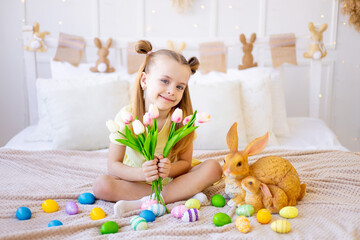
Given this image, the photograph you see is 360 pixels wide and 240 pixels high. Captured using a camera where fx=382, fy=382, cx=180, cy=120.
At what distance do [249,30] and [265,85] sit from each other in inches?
32.0

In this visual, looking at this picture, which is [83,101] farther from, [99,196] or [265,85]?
[265,85]

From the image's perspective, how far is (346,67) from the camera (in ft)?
9.90

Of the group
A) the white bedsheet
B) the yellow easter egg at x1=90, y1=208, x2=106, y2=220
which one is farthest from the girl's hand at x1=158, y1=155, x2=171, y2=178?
the white bedsheet

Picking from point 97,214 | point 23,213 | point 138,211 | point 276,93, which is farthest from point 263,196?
point 276,93

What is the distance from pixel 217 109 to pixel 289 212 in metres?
0.99

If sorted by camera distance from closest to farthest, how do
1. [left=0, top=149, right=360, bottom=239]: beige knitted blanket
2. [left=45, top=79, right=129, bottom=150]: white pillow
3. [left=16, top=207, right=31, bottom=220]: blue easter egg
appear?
[left=0, top=149, right=360, bottom=239]: beige knitted blanket → [left=16, top=207, right=31, bottom=220]: blue easter egg → [left=45, top=79, right=129, bottom=150]: white pillow

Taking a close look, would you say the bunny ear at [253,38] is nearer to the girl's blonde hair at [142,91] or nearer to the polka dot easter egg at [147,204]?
the girl's blonde hair at [142,91]

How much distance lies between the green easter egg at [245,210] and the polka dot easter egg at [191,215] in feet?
0.44

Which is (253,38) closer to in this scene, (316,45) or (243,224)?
(316,45)

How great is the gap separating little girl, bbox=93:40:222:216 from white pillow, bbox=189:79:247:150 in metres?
0.56

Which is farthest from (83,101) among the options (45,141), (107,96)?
(45,141)

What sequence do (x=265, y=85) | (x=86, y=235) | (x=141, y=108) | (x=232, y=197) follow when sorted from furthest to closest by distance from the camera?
(x=265, y=85)
(x=141, y=108)
(x=232, y=197)
(x=86, y=235)

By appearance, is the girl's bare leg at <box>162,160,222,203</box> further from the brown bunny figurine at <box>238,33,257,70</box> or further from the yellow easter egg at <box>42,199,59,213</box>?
the brown bunny figurine at <box>238,33,257,70</box>

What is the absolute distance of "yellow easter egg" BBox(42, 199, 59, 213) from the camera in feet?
3.93
